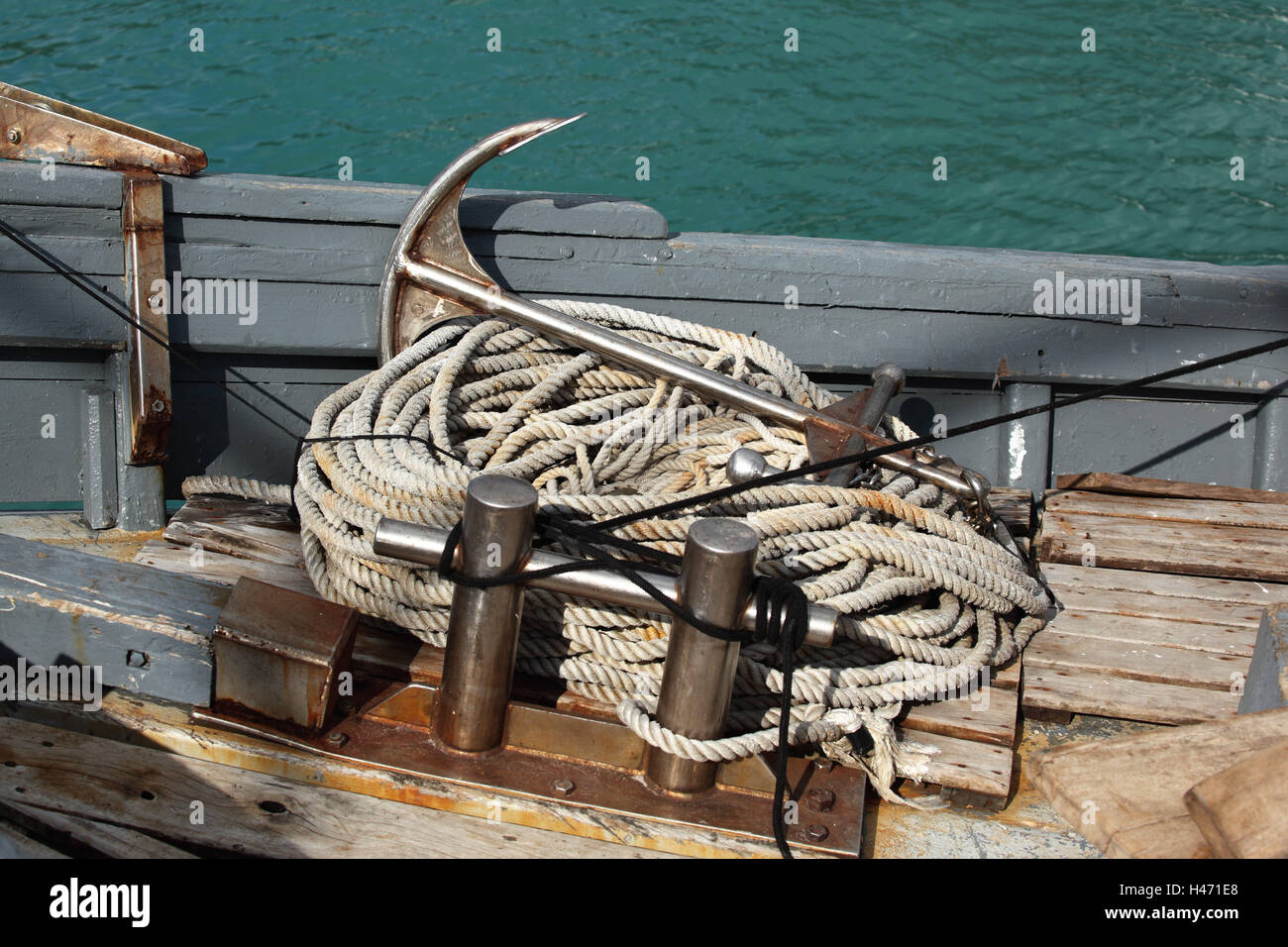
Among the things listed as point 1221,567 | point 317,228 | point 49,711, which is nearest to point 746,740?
point 49,711

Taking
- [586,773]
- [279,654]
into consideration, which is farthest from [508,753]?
[279,654]

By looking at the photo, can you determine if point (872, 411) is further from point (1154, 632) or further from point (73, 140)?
point (73, 140)

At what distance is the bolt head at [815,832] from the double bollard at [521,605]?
18cm

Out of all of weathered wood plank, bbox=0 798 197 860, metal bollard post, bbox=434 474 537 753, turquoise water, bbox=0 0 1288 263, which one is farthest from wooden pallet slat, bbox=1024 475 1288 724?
turquoise water, bbox=0 0 1288 263

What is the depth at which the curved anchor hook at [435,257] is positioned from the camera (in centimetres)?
266

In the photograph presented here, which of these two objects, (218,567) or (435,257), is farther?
(435,257)

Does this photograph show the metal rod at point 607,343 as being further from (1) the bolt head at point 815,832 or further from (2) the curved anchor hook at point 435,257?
(1) the bolt head at point 815,832

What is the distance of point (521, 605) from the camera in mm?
1966

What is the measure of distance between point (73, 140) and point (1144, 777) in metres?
2.65

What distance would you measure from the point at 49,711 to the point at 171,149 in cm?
143

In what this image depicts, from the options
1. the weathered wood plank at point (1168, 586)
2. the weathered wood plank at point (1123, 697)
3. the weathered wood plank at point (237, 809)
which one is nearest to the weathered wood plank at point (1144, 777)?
the weathered wood plank at point (1123, 697)

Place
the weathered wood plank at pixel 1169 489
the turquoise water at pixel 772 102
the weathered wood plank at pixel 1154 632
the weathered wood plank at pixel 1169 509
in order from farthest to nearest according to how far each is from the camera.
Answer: the turquoise water at pixel 772 102, the weathered wood plank at pixel 1169 489, the weathered wood plank at pixel 1169 509, the weathered wood plank at pixel 1154 632

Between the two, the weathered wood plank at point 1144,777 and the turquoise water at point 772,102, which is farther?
the turquoise water at point 772,102

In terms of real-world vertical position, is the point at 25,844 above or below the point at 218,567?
below
